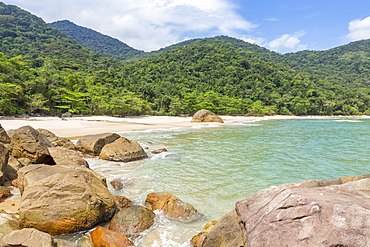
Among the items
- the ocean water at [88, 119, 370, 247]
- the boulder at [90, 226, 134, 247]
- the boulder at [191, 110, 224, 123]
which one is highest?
the boulder at [191, 110, 224, 123]

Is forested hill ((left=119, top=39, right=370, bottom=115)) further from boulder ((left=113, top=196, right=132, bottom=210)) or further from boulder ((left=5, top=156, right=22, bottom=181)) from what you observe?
boulder ((left=113, top=196, right=132, bottom=210))

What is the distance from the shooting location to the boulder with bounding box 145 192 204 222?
5203 millimetres

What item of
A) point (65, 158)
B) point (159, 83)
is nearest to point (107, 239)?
point (65, 158)

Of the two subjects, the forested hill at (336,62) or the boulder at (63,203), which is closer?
the boulder at (63,203)

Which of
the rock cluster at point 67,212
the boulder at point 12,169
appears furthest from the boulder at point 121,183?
the boulder at point 12,169

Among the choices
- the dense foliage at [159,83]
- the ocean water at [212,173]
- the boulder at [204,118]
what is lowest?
the ocean water at [212,173]

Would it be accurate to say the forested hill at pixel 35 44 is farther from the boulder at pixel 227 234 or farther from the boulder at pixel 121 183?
the boulder at pixel 227 234

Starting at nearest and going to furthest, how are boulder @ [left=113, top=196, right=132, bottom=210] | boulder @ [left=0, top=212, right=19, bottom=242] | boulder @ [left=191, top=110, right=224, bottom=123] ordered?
boulder @ [left=0, top=212, right=19, bottom=242]
boulder @ [left=113, top=196, right=132, bottom=210]
boulder @ [left=191, top=110, right=224, bottom=123]

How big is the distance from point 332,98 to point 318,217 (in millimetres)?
95386

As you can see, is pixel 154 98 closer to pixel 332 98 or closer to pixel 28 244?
pixel 28 244

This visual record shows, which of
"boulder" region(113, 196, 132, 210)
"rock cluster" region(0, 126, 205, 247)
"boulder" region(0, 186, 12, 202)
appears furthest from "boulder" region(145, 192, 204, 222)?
"boulder" region(0, 186, 12, 202)

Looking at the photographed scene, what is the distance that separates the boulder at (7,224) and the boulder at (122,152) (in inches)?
245

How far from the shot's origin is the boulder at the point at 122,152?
403 inches

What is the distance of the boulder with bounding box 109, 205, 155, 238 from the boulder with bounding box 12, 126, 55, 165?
4340 mm
